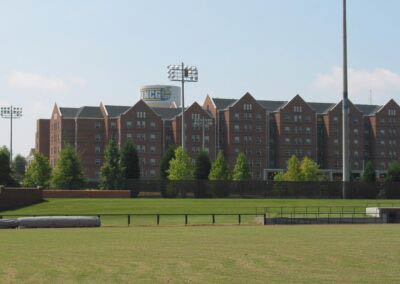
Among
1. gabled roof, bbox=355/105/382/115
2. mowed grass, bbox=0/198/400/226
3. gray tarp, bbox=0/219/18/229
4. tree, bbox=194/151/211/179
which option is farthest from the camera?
gabled roof, bbox=355/105/382/115

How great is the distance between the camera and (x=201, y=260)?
23781 millimetres

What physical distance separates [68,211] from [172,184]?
24.5 meters

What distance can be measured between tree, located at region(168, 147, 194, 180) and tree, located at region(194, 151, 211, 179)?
0.99m

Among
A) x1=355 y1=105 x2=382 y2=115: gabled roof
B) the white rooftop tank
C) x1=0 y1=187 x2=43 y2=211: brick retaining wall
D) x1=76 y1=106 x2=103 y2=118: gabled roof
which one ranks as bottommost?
x1=0 y1=187 x2=43 y2=211: brick retaining wall

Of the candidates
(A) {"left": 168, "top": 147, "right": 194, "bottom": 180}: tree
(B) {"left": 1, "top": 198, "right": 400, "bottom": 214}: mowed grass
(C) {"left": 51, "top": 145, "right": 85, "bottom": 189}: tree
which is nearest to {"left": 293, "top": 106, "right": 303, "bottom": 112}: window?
(A) {"left": 168, "top": 147, "right": 194, "bottom": 180}: tree

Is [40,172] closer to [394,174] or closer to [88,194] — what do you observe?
[88,194]

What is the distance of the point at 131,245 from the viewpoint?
1177 inches

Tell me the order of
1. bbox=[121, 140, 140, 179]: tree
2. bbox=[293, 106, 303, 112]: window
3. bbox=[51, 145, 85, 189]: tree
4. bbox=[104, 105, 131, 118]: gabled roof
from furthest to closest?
bbox=[293, 106, 303, 112]: window → bbox=[104, 105, 131, 118]: gabled roof → bbox=[121, 140, 140, 179]: tree → bbox=[51, 145, 85, 189]: tree

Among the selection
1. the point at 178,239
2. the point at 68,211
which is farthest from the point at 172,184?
the point at 178,239

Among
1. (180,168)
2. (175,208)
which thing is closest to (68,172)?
(180,168)

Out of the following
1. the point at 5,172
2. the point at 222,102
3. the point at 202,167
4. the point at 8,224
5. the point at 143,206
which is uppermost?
the point at 222,102

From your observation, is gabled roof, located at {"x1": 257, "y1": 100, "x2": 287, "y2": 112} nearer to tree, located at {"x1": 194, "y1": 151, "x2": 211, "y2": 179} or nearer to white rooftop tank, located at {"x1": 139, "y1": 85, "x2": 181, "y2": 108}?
white rooftop tank, located at {"x1": 139, "y1": 85, "x2": 181, "y2": 108}

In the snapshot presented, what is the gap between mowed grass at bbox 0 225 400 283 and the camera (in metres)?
19.7

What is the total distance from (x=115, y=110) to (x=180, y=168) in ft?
178
